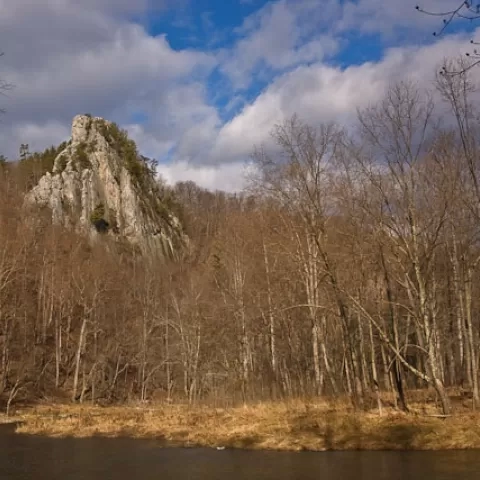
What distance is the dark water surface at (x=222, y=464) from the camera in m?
13.9

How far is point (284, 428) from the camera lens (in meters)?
19.9

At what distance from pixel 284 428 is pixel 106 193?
7091cm

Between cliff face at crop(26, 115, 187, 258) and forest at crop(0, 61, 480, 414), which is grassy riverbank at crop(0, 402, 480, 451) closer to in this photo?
forest at crop(0, 61, 480, 414)

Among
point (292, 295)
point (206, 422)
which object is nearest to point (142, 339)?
point (292, 295)

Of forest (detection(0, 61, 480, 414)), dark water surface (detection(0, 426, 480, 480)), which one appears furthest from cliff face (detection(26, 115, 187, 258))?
dark water surface (detection(0, 426, 480, 480))

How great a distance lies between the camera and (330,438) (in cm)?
1836

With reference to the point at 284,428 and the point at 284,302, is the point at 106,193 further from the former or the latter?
the point at 284,428

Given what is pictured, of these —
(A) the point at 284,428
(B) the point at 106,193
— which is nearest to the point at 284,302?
(A) the point at 284,428

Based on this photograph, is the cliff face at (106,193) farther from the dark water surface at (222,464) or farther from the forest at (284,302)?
the dark water surface at (222,464)

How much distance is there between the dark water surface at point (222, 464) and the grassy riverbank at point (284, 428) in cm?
Result: 91

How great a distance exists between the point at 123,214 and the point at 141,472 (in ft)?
234

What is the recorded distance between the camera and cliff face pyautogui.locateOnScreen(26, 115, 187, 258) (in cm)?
8006

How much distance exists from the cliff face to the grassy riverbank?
53.1 meters

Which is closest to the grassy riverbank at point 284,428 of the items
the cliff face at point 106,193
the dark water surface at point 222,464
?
the dark water surface at point 222,464
